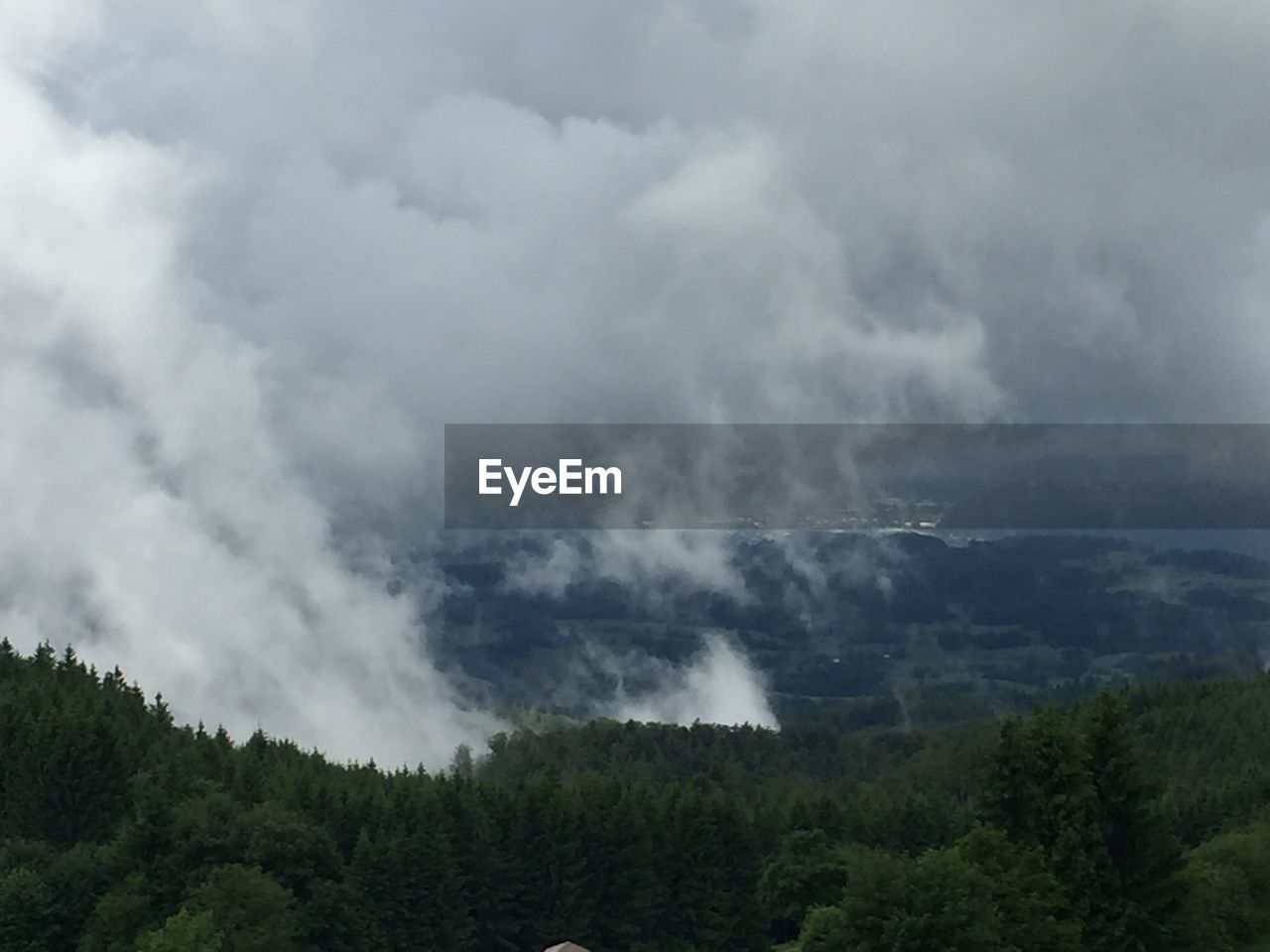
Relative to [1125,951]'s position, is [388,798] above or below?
above

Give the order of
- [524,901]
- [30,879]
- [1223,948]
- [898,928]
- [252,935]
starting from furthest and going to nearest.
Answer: [524,901], [30,879], [252,935], [1223,948], [898,928]

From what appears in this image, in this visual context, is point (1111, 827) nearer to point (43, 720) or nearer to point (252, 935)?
point (252, 935)

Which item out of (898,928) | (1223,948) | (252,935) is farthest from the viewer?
(252,935)

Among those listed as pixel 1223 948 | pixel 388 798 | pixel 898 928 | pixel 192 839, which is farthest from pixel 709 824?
pixel 898 928

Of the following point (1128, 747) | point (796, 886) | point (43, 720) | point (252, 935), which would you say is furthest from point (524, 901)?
point (1128, 747)

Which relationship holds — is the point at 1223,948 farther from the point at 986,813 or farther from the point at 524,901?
the point at 524,901

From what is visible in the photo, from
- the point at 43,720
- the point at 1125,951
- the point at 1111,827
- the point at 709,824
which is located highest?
the point at 43,720

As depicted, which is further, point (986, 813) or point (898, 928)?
point (986, 813)
